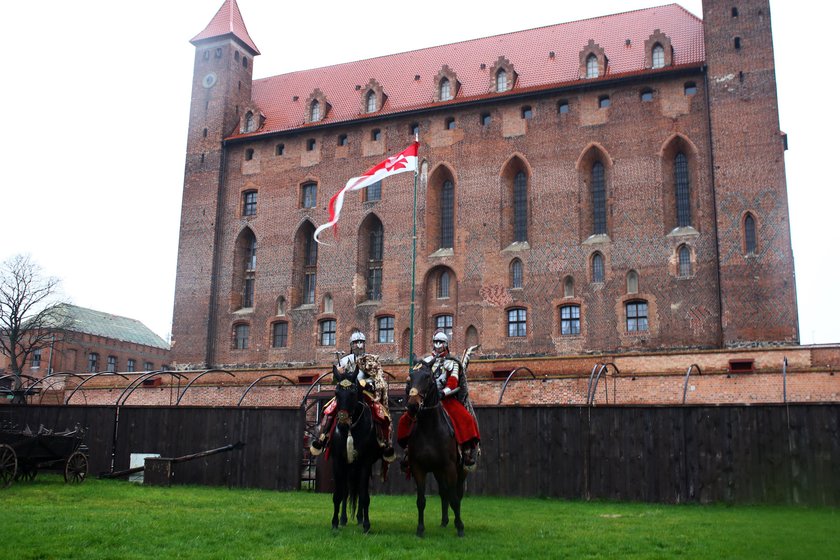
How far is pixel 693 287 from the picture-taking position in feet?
124

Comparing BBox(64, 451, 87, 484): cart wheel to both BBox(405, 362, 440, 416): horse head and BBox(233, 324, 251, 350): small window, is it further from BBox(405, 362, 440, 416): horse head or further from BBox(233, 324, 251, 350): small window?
BBox(233, 324, 251, 350): small window

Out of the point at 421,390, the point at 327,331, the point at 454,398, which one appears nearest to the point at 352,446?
the point at 421,390

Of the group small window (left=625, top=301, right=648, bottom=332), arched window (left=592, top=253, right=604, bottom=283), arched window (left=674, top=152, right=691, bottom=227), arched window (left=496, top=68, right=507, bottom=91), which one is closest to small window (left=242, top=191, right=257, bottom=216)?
arched window (left=496, top=68, right=507, bottom=91)

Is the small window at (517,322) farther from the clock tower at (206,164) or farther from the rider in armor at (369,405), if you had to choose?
the rider in armor at (369,405)

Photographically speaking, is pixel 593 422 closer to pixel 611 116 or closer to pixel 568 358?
pixel 568 358

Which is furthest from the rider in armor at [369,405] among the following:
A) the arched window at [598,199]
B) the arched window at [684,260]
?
the arched window at [598,199]

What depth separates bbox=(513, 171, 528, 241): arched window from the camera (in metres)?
42.4

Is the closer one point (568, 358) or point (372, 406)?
point (372, 406)

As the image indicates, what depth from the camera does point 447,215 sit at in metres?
44.6

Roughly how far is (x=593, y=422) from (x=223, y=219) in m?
34.4

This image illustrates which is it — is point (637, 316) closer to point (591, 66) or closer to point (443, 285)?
point (443, 285)

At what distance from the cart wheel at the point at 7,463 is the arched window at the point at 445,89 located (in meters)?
31.7

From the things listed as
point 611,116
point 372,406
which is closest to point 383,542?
point 372,406

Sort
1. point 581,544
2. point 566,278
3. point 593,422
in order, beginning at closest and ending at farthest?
point 581,544
point 593,422
point 566,278
